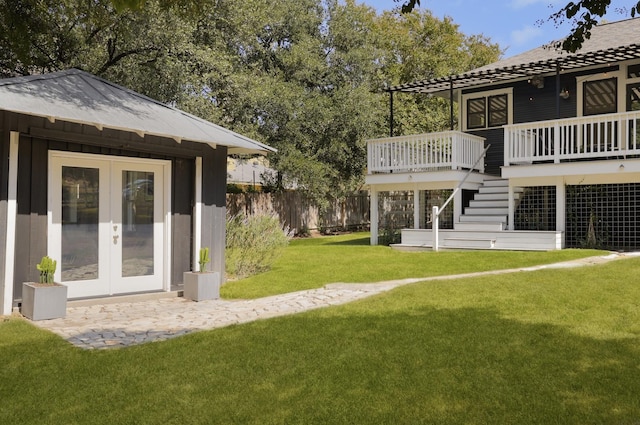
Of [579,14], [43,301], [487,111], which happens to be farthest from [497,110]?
[43,301]

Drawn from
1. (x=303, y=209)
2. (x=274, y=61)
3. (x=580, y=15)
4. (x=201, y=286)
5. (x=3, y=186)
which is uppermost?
(x=274, y=61)

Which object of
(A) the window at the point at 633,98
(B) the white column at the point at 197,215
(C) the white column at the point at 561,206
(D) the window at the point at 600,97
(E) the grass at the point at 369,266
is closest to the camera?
(B) the white column at the point at 197,215

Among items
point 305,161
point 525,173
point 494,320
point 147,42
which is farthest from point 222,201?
point 305,161

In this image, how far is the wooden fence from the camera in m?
20.3

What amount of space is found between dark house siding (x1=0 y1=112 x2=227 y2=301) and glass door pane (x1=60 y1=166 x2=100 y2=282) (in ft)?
1.02

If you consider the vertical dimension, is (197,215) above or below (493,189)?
below

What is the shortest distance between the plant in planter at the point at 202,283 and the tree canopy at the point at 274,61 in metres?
4.22

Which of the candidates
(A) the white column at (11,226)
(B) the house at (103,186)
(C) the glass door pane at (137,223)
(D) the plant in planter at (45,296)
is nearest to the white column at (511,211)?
(B) the house at (103,186)

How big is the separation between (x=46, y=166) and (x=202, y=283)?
9.06 ft

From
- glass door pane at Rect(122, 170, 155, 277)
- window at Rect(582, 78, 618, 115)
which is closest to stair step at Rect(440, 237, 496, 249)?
window at Rect(582, 78, 618, 115)

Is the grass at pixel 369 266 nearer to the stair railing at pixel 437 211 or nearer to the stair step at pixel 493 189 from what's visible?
the stair railing at pixel 437 211

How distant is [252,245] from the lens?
35.7 ft

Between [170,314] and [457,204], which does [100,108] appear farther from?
[457,204]

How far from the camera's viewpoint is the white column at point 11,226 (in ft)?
22.5
